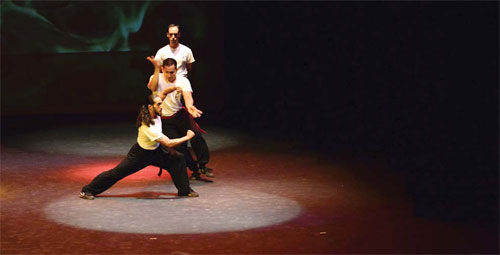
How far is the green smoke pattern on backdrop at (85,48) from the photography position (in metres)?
16.6

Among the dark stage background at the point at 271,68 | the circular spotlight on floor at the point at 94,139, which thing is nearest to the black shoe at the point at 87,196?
the circular spotlight on floor at the point at 94,139

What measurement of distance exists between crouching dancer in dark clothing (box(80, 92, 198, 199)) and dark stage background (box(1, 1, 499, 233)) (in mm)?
3236

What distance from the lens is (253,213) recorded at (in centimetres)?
908

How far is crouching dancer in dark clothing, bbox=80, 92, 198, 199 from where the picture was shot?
9367 millimetres

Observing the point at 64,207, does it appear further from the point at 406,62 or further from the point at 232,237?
the point at 406,62

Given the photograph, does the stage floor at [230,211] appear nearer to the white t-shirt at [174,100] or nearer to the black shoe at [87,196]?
the black shoe at [87,196]

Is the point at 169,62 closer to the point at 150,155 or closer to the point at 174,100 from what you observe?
the point at 174,100

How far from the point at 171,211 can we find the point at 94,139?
16.5 ft

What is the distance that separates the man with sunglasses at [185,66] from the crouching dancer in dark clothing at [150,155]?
0.95 metres

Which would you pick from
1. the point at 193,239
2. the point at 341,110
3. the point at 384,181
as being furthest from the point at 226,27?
the point at 193,239

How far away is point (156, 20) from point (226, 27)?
55.5 inches

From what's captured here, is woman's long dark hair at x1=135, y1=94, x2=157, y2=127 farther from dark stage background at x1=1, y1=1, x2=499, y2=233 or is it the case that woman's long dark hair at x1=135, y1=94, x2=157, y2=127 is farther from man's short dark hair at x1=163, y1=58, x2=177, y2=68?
dark stage background at x1=1, y1=1, x2=499, y2=233

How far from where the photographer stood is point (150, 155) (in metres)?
9.55

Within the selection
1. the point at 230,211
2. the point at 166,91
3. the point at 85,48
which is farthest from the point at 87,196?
the point at 85,48
